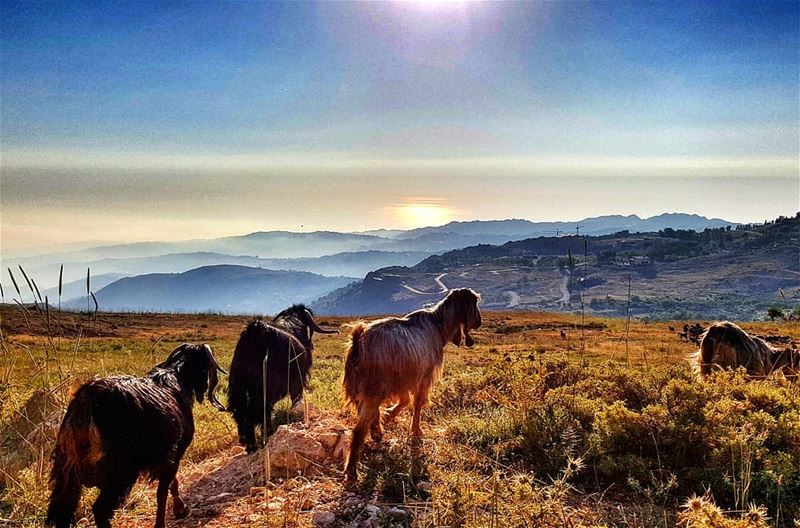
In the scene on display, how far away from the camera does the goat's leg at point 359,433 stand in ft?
19.7

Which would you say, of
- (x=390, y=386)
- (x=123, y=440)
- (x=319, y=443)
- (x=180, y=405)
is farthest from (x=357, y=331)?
(x=123, y=440)

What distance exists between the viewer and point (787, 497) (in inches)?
195

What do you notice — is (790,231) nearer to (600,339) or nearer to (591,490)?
(600,339)

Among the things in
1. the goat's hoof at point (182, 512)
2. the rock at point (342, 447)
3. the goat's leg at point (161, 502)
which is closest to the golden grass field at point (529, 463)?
the goat's hoof at point (182, 512)

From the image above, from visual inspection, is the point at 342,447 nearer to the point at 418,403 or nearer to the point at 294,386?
the point at 418,403

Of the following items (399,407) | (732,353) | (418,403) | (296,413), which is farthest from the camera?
(732,353)

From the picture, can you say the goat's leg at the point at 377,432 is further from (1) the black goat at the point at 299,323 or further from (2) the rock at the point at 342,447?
(1) the black goat at the point at 299,323

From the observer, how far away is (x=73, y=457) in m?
4.25

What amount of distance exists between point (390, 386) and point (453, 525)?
3009 millimetres

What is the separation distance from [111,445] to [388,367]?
334 cm

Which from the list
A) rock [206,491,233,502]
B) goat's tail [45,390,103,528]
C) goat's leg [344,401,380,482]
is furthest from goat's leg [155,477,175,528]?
goat's leg [344,401,380,482]

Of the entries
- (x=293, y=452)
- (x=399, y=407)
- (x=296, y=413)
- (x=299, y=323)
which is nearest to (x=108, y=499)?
(x=293, y=452)

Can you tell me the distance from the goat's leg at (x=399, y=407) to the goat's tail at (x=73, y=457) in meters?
3.90

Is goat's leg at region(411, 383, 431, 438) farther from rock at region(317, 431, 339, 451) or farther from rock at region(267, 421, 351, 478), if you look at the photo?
rock at region(317, 431, 339, 451)
